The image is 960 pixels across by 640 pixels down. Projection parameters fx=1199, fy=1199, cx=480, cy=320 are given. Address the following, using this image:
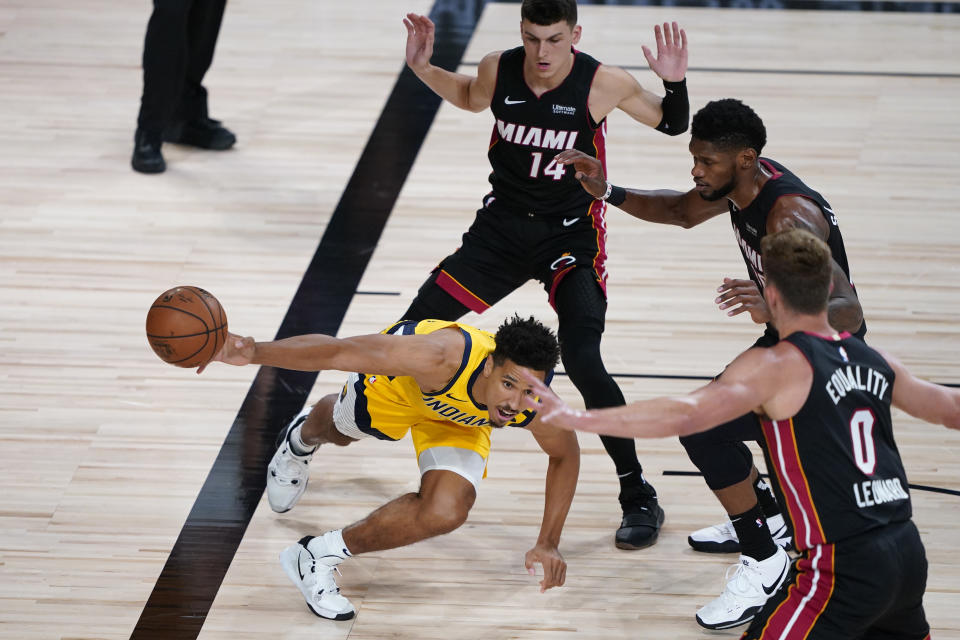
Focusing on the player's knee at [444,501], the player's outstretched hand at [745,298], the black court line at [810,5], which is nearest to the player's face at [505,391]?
the player's knee at [444,501]

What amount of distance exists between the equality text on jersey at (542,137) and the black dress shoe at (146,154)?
3.34 metres

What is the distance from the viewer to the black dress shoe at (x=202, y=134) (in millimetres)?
7680

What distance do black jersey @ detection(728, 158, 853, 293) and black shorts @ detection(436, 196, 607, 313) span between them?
67 cm

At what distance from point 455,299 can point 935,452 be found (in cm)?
Answer: 207

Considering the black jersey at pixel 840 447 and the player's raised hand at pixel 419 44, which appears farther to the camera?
the player's raised hand at pixel 419 44

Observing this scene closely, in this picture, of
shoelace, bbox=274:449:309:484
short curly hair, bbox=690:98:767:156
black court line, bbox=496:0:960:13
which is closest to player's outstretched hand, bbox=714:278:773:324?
short curly hair, bbox=690:98:767:156

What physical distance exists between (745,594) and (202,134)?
502cm

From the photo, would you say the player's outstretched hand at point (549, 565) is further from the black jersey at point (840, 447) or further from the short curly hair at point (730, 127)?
the short curly hair at point (730, 127)

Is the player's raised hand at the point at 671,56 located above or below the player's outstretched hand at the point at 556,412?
above

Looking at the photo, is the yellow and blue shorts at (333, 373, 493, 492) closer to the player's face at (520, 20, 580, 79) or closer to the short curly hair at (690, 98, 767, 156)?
the short curly hair at (690, 98, 767, 156)

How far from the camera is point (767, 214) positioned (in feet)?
13.5

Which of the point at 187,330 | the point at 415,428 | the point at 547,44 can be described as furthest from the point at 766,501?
the point at 187,330

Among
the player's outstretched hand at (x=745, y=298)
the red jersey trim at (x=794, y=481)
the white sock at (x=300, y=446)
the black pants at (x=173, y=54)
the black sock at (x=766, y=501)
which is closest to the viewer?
the red jersey trim at (x=794, y=481)

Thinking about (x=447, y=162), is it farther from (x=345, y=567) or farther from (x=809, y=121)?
(x=345, y=567)
